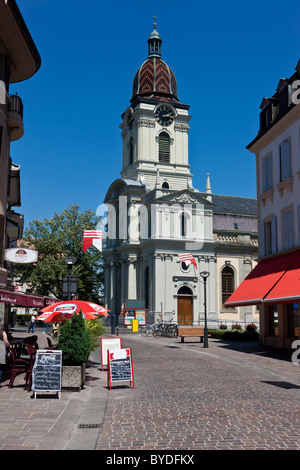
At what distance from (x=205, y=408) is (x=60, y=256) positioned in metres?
52.2

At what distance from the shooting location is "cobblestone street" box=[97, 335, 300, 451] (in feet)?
24.5

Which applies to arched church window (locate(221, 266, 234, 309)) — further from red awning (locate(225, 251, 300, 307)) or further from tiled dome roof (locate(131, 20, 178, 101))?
red awning (locate(225, 251, 300, 307))

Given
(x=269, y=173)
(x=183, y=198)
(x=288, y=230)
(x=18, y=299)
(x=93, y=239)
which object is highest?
(x=183, y=198)

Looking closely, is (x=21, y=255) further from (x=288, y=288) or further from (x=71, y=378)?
(x=288, y=288)

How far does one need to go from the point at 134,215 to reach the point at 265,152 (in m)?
28.3

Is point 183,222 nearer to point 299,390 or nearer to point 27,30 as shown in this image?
point 27,30

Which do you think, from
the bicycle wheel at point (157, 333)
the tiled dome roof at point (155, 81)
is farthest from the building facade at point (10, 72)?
the tiled dome roof at point (155, 81)

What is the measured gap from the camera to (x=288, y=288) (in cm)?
2045

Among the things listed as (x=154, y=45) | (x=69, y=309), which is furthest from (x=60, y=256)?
(x=69, y=309)

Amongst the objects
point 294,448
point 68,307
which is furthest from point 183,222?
point 294,448

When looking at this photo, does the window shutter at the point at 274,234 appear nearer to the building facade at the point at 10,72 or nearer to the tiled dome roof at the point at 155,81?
the building facade at the point at 10,72

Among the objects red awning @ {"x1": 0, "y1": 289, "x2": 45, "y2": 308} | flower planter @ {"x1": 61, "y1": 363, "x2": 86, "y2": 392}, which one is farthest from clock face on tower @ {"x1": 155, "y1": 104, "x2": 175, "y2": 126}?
flower planter @ {"x1": 61, "y1": 363, "x2": 86, "y2": 392}

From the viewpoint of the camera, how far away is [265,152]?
27.8 m

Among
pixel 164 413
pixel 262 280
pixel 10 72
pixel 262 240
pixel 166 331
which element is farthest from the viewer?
pixel 166 331
